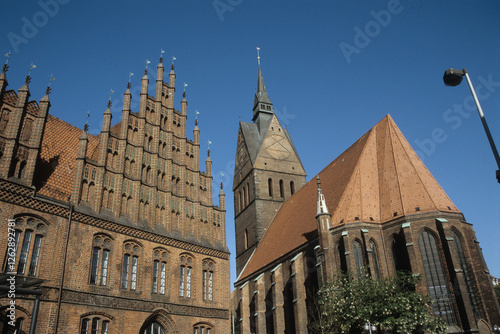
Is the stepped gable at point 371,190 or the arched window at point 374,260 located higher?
the stepped gable at point 371,190

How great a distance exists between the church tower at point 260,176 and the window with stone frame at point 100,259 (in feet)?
67.5

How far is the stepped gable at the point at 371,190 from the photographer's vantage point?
878 inches

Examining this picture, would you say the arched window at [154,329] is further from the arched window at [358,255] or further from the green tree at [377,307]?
the arched window at [358,255]

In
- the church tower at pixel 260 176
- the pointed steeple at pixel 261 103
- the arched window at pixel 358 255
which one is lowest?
the arched window at pixel 358 255

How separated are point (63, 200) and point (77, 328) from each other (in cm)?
487

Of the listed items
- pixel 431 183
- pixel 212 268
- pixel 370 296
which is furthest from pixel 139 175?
pixel 431 183

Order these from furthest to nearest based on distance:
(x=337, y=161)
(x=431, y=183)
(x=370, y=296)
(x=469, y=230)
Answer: (x=337, y=161) → (x=431, y=183) → (x=469, y=230) → (x=370, y=296)

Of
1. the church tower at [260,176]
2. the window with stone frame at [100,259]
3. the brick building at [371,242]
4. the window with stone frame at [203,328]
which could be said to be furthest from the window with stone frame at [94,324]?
the church tower at [260,176]

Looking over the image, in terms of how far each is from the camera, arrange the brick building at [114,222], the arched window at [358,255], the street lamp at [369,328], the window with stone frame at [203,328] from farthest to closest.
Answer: the arched window at [358,255] → the window with stone frame at [203,328] → the street lamp at [369,328] → the brick building at [114,222]

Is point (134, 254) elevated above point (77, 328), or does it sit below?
above

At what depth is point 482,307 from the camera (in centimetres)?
1841

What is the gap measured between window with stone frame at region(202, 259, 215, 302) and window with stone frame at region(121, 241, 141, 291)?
415cm

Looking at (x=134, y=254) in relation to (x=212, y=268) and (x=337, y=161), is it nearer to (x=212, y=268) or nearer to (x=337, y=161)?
(x=212, y=268)

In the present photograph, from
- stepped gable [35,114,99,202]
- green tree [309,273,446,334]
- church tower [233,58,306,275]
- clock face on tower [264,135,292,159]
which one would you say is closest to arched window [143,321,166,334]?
stepped gable [35,114,99,202]
